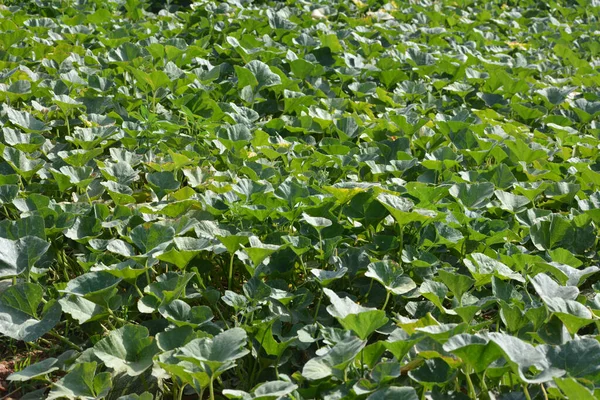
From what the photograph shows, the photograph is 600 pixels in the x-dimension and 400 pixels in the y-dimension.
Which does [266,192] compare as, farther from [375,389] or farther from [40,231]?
[375,389]

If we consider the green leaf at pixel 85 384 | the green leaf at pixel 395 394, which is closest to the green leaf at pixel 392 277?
the green leaf at pixel 395 394

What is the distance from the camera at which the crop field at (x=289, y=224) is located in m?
1.83

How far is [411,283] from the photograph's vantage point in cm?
219

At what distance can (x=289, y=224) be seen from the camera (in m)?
2.53

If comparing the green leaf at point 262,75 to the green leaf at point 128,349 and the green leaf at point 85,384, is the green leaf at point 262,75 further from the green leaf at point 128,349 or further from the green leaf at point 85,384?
the green leaf at point 85,384

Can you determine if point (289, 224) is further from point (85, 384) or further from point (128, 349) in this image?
point (85, 384)

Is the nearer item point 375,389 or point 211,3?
point 375,389

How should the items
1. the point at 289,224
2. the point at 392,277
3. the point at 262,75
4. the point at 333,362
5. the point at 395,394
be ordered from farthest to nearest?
the point at 262,75 < the point at 289,224 < the point at 392,277 < the point at 333,362 < the point at 395,394

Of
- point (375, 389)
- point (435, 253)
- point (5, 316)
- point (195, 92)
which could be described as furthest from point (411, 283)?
point (195, 92)

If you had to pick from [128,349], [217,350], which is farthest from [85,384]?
[217,350]

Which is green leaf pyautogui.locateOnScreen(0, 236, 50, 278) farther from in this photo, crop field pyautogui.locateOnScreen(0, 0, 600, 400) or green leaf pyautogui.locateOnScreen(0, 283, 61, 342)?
green leaf pyautogui.locateOnScreen(0, 283, 61, 342)

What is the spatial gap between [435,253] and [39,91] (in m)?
2.09

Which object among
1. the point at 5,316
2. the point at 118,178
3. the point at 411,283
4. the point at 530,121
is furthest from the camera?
the point at 530,121

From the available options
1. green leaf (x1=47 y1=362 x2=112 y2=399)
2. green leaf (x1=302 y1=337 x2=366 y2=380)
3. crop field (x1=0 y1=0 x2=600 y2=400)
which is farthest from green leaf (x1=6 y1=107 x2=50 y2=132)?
green leaf (x1=302 y1=337 x2=366 y2=380)
